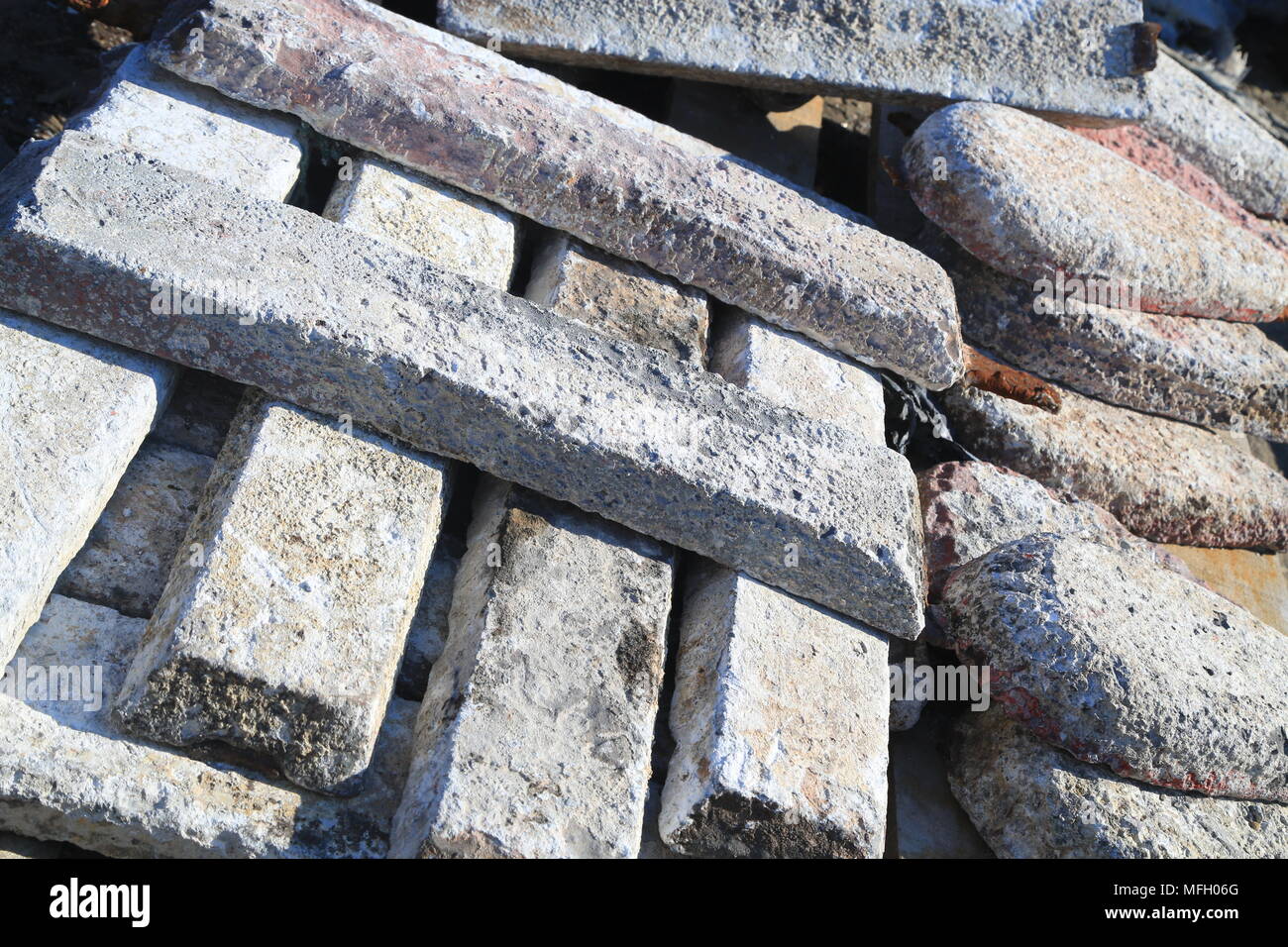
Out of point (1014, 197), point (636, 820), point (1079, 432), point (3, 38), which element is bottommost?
point (3, 38)

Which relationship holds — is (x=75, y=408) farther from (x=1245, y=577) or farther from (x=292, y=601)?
(x=1245, y=577)

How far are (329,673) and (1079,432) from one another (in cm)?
260

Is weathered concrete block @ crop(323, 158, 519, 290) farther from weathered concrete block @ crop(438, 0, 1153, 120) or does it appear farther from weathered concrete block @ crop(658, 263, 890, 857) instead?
weathered concrete block @ crop(658, 263, 890, 857)

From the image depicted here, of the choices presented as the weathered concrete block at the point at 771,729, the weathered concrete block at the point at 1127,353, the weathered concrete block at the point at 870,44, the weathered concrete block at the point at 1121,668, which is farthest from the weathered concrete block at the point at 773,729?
the weathered concrete block at the point at 870,44

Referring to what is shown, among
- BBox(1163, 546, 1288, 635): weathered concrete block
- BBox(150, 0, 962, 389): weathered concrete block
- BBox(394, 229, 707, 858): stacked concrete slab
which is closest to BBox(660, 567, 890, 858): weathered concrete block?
BBox(394, 229, 707, 858): stacked concrete slab

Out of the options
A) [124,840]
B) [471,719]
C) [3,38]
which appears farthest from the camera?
[3,38]

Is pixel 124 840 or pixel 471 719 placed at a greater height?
pixel 471 719

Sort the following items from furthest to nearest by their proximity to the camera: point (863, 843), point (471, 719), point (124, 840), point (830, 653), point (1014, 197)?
point (1014, 197), point (830, 653), point (863, 843), point (471, 719), point (124, 840)

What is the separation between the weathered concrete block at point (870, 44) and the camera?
148 inches

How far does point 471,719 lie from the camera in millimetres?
2309

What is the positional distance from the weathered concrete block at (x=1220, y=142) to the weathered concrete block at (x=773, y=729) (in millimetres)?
3131

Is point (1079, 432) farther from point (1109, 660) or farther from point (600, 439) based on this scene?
point (600, 439)

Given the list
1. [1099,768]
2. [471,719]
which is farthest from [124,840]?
[1099,768]

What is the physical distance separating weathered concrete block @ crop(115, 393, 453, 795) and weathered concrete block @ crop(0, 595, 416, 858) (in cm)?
6
